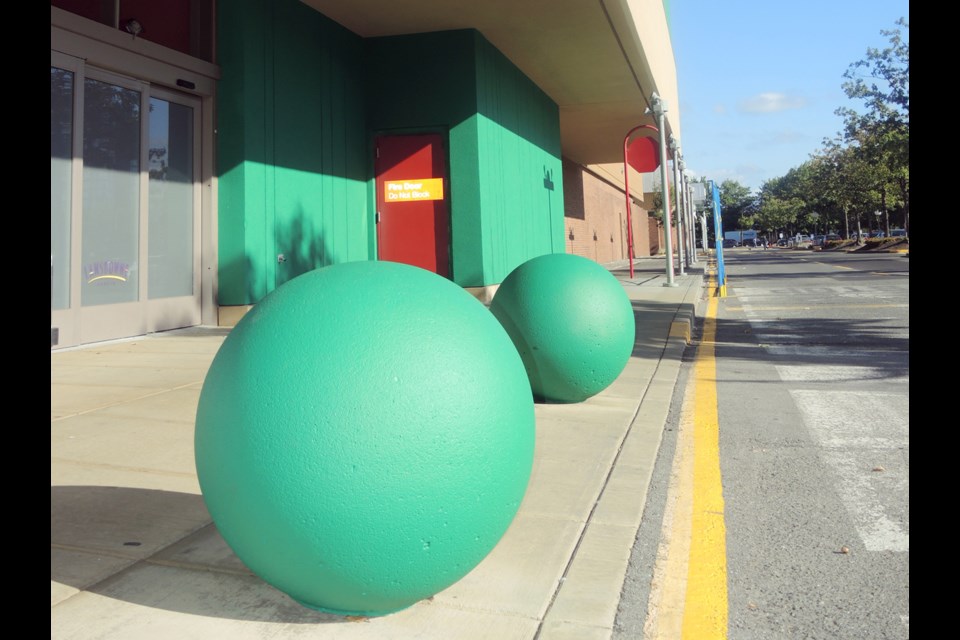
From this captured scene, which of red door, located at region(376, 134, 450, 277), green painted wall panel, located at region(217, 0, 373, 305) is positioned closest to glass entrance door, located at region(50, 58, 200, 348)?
green painted wall panel, located at region(217, 0, 373, 305)

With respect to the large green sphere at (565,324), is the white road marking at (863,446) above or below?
below

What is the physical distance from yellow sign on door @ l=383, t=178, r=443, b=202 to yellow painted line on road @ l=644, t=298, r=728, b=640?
Answer: 9574 millimetres

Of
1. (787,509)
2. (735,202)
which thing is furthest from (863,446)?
(735,202)

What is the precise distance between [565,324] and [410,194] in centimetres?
922

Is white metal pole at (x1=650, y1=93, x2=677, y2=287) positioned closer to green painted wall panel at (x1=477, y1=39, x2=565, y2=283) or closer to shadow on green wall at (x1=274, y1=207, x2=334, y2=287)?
green painted wall panel at (x1=477, y1=39, x2=565, y2=283)

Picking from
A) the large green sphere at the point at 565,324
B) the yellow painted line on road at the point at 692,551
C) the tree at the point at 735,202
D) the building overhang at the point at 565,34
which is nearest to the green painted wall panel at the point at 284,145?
the building overhang at the point at 565,34

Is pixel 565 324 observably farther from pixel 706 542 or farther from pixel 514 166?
pixel 514 166

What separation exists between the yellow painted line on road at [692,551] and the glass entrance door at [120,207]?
7171mm

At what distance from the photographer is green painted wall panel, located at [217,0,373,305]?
10.6 meters

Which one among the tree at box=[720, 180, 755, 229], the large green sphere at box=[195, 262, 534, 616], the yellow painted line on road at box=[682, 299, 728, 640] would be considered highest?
the tree at box=[720, 180, 755, 229]

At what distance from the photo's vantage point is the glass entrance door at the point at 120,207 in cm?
841

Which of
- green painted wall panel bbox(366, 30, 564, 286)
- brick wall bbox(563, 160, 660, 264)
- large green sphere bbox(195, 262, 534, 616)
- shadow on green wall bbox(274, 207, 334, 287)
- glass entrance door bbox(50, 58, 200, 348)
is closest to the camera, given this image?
large green sphere bbox(195, 262, 534, 616)

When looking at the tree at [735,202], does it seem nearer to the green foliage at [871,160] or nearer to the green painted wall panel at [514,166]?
the green foliage at [871,160]

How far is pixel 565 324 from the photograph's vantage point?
539cm
